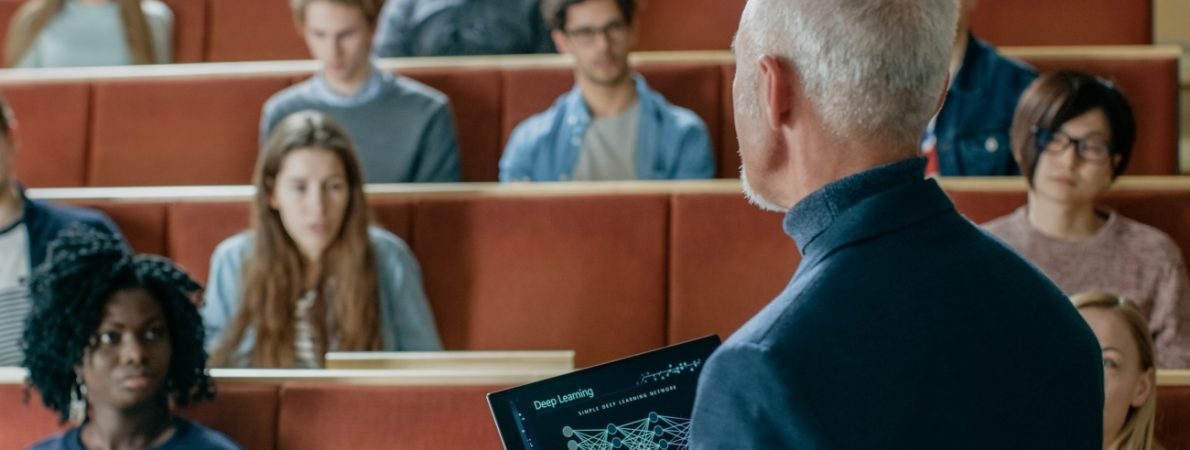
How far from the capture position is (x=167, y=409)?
0.82 m

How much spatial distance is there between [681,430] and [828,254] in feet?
0.38

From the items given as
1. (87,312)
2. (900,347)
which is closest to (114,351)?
(87,312)

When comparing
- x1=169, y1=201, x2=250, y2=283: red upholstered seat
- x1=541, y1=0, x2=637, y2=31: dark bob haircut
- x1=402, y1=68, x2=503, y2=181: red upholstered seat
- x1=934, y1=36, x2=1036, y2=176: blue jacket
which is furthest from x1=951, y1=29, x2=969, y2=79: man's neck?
x1=169, y1=201, x2=250, y2=283: red upholstered seat

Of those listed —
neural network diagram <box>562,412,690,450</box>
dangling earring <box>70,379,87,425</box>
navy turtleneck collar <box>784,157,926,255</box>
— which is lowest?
dangling earring <box>70,379,87,425</box>

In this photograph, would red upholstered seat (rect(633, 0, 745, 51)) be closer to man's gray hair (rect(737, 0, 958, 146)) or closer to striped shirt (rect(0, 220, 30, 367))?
striped shirt (rect(0, 220, 30, 367))

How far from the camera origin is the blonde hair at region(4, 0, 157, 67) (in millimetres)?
1454

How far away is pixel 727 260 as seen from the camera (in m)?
1.06

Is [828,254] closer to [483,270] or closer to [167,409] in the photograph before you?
[167,409]

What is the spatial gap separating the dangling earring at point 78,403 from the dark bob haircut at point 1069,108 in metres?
0.62

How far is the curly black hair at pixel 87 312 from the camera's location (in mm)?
816

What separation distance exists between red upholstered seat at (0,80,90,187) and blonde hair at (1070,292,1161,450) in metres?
0.90

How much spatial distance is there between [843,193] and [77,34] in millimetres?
1241

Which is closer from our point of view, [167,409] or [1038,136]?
[167,409]

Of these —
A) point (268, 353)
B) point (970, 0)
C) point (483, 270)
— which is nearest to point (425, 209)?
point (483, 270)
